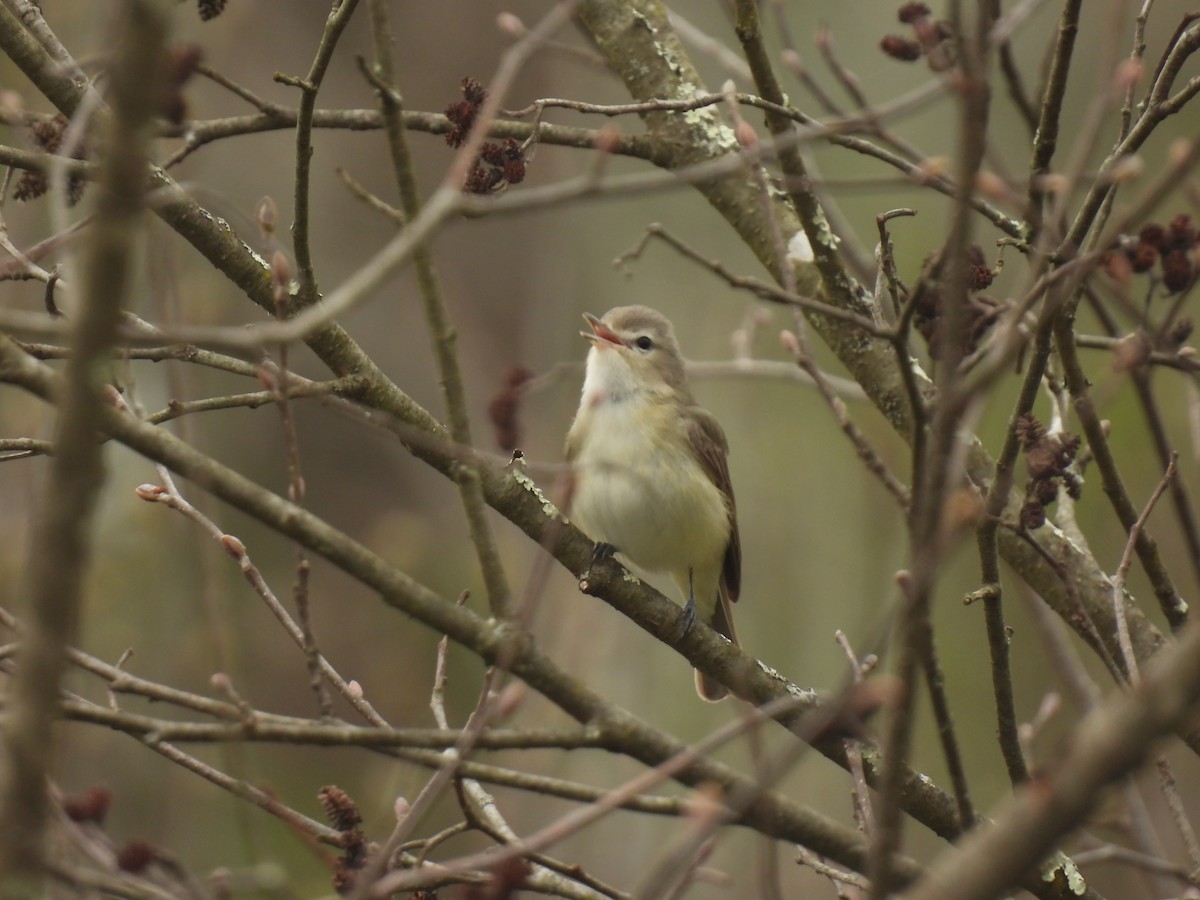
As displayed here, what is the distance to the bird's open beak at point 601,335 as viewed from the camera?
4.93 meters

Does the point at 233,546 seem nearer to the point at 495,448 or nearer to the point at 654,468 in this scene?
the point at 654,468

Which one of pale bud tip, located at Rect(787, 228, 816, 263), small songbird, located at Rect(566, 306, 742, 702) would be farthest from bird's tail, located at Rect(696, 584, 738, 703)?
pale bud tip, located at Rect(787, 228, 816, 263)

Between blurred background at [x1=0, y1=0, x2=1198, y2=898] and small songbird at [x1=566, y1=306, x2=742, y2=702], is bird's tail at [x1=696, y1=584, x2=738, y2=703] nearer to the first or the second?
small songbird at [x1=566, y1=306, x2=742, y2=702]

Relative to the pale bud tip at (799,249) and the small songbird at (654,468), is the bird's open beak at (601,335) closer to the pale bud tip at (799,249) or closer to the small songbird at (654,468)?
the small songbird at (654,468)

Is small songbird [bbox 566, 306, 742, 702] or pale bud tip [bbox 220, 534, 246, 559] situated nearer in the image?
pale bud tip [bbox 220, 534, 246, 559]

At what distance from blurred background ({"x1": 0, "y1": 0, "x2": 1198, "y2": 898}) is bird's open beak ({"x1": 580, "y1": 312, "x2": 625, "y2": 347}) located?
6.73ft

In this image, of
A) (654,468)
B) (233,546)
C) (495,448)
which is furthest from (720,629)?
(233,546)

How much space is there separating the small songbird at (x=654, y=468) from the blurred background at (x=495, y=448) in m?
1.50

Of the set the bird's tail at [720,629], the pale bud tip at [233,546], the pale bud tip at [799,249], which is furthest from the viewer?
the bird's tail at [720,629]

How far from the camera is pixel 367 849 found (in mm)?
2361

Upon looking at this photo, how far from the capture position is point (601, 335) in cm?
503

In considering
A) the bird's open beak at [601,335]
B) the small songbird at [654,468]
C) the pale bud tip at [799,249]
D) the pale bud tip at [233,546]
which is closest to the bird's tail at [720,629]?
the small songbird at [654,468]

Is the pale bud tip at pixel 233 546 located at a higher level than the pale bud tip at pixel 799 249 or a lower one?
lower

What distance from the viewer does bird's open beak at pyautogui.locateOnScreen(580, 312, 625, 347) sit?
4926mm
